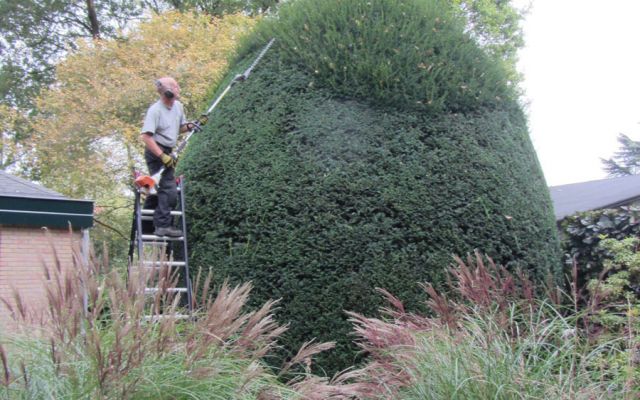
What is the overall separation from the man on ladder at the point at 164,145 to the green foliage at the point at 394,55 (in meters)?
1.26

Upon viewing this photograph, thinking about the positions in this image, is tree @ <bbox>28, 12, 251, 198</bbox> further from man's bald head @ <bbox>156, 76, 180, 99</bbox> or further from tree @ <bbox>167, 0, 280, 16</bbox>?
man's bald head @ <bbox>156, 76, 180, 99</bbox>

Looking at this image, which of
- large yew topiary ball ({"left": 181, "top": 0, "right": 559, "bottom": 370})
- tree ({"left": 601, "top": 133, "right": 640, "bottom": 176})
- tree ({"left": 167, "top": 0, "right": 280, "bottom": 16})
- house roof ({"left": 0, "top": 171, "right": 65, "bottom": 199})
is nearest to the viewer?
large yew topiary ball ({"left": 181, "top": 0, "right": 559, "bottom": 370})

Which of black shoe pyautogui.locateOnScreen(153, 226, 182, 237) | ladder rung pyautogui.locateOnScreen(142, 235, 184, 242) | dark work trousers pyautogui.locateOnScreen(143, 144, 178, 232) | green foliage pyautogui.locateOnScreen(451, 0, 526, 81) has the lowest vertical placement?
ladder rung pyautogui.locateOnScreen(142, 235, 184, 242)

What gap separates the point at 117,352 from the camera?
2.75 m

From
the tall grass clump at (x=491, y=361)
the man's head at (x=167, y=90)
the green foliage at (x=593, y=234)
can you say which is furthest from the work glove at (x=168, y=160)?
the green foliage at (x=593, y=234)

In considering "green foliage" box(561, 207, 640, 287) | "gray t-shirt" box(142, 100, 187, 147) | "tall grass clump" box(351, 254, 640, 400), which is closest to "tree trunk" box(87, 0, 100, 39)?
"gray t-shirt" box(142, 100, 187, 147)

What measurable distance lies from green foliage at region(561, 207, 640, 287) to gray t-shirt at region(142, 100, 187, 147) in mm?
4575

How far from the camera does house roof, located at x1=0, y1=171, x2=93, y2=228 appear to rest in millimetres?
9586

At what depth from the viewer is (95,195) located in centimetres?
2070

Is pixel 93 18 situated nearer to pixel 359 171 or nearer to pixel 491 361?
pixel 359 171

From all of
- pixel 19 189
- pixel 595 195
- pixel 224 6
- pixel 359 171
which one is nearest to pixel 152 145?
pixel 359 171

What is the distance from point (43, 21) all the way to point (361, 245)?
25.6 metres

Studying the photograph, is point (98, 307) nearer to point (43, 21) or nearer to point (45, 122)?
point (45, 122)

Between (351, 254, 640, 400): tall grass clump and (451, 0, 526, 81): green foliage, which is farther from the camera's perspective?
(451, 0, 526, 81): green foliage
